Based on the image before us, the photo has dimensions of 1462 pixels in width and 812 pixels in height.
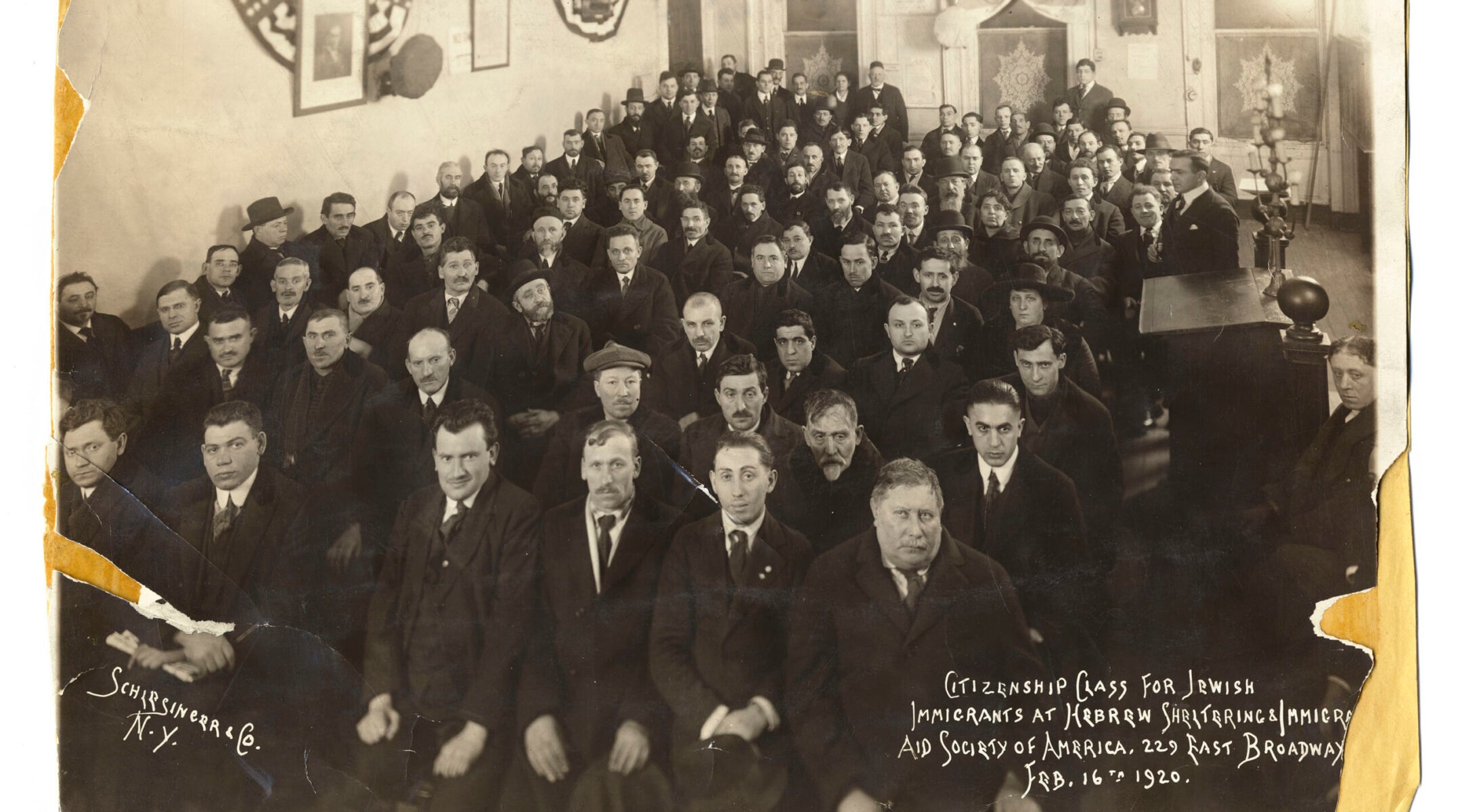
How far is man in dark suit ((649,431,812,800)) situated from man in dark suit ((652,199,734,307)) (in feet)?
2.01

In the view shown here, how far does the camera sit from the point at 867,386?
333cm

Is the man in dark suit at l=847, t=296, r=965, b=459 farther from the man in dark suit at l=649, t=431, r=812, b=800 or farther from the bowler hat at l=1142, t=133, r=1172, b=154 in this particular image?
the bowler hat at l=1142, t=133, r=1172, b=154

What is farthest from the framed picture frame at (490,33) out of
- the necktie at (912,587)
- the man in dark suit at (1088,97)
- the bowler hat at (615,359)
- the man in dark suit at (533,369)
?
the necktie at (912,587)

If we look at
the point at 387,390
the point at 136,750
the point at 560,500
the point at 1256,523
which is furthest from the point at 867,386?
the point at 136,750

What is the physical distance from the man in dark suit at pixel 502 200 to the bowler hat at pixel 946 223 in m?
1.41

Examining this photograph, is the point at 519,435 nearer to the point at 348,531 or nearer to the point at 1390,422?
the point at 348,531

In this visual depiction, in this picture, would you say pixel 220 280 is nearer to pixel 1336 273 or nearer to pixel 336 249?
pixel 336 249

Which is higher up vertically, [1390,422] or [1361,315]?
[1361,315]

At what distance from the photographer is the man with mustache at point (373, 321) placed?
3.45 metres

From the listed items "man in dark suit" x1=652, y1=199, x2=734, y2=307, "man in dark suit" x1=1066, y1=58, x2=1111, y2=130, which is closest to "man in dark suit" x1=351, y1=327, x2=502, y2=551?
"man in dark suit" x1=652, y1=199, x2=734, y2=307

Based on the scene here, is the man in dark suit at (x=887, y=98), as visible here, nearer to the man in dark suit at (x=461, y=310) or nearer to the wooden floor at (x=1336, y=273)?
the wooden floor at (x=1336, y=273)

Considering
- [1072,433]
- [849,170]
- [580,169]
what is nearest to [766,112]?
[849,170]

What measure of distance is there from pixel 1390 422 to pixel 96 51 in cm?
462

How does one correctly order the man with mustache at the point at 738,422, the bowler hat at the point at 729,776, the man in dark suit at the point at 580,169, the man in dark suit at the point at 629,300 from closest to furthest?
the bowler hat at the point at 729,776 → the man with mustache at the point at 738,422 → the man in dark suit at the point at 629,300 → the man in dark suit at the point at 580,169
